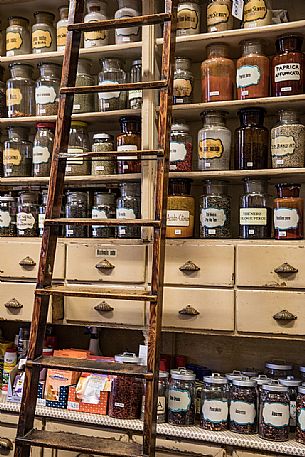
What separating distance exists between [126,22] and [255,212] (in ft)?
2.51

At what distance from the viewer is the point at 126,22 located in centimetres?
178

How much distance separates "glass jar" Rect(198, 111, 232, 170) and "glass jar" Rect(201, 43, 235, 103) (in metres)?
0.06

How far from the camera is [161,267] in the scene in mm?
1649

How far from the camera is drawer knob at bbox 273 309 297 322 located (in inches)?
72.4

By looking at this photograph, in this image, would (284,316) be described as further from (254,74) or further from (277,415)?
(254,74)

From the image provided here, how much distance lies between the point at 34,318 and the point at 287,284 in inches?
32.8

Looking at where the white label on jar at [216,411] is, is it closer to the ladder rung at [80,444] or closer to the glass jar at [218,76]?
the ladder rung at [80,444]

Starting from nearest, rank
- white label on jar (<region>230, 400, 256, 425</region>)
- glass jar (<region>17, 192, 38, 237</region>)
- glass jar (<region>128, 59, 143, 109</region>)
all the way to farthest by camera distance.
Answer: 1. white label on jar (<region>230, 400, 256, 425</region>)
2. glass jar (<region>128, 59, 143, 109</region>)
3. glass jar (<region>17, 192, 38, 237</region>)

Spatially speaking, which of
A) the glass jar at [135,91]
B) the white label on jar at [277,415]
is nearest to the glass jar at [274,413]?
the white label on jar at [277,415]

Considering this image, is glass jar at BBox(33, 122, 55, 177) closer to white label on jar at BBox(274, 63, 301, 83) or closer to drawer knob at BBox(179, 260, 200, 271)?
drawer knob at BBox(179, 260, 200, 271)

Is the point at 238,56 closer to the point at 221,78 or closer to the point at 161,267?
the point at 221,78

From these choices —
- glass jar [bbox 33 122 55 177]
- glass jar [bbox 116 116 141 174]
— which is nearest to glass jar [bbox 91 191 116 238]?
glass jar [bbox 116 116 141 174]

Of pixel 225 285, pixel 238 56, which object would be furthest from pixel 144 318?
pixel 238 56

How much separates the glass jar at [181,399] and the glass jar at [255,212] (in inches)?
21.4
